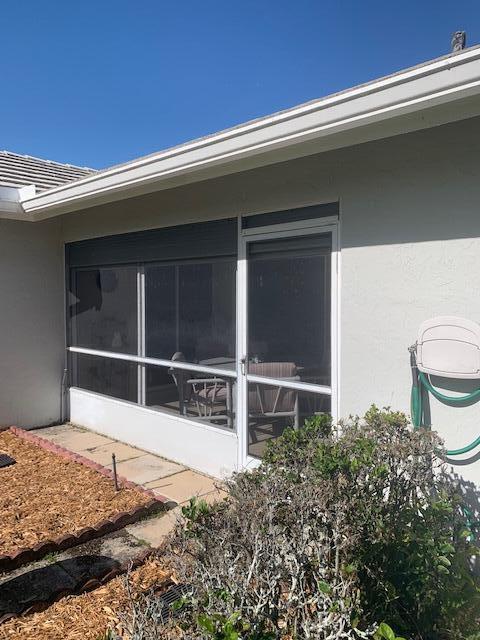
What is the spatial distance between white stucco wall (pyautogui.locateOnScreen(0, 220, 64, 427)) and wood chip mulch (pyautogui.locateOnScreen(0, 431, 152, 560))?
144cm

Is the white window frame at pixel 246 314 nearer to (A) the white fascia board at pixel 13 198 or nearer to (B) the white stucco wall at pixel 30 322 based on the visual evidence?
(A) the white fascia board at pixel 13 198

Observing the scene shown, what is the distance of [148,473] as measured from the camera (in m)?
5.02

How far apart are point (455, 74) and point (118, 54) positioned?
9.69m

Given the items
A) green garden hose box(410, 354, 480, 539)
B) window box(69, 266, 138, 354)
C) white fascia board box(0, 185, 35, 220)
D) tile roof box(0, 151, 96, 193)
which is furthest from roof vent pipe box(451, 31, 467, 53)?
white fascia board box(0, 185, 35, 220)

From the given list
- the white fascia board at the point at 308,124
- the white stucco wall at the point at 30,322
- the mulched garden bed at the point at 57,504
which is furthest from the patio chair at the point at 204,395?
the white stucco wall at the point at 30,322

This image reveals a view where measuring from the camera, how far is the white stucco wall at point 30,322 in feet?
22.0

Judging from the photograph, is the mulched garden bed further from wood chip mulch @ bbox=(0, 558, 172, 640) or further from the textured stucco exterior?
the textured stucco exterior

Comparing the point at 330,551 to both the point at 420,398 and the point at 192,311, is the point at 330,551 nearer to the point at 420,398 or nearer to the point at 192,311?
the point at 420,398

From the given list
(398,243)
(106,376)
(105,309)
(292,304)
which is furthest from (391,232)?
(106,376)

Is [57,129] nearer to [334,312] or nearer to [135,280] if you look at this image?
[135,280]

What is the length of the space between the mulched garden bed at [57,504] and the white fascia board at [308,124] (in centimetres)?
289

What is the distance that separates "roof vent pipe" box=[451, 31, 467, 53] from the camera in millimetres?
3299

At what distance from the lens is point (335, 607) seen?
5.58ft

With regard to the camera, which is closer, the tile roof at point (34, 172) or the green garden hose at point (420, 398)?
the green garden hose at point (420, 398)
